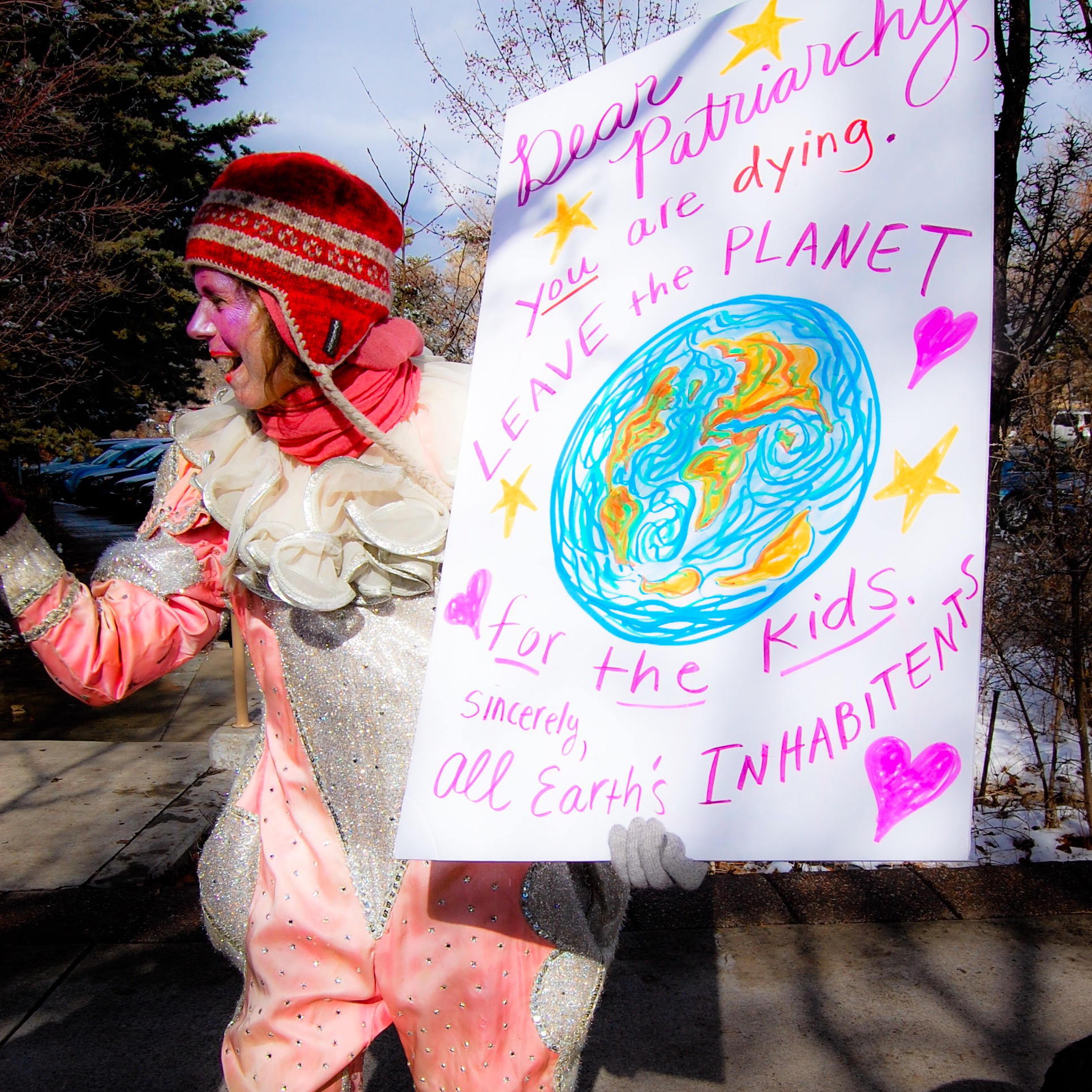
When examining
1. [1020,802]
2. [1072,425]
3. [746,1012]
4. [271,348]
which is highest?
[1072,425]

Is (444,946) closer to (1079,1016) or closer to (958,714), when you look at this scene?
(958,714)

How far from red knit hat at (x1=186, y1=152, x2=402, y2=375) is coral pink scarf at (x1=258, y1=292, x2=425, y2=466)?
0.04 metres

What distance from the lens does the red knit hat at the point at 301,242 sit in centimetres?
133

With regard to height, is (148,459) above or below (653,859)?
below

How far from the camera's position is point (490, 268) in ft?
3.96

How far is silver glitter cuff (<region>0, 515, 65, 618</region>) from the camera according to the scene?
1.27 m

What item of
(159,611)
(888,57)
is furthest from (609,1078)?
(888,57)

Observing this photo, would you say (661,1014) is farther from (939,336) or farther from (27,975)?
(939,336)

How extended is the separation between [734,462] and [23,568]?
2.96ft

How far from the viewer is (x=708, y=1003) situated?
2557 millimetres

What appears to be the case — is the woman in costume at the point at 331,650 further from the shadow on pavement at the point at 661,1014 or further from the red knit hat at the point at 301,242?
the shadow on pavement at the point at 661,1014

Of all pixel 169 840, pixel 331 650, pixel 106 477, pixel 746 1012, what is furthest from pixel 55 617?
pixel 106 477

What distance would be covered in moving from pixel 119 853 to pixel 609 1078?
1.86 m

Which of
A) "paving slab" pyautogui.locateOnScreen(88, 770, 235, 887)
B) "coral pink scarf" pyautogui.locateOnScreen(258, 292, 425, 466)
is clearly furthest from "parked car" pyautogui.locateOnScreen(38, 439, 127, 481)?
"coral pink scarf" pyautogui.locateOnScreen(258, 292, 425, 466)
